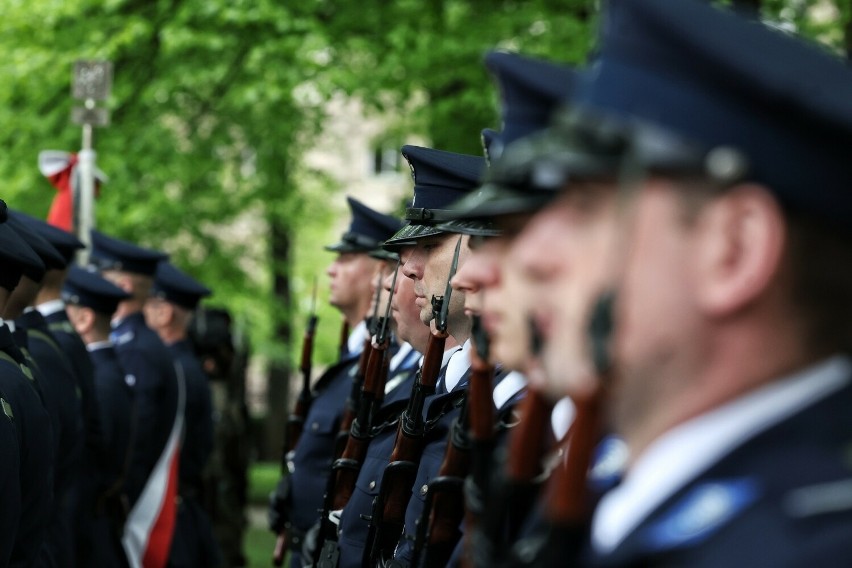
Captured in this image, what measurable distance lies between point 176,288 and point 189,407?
87 centimetres

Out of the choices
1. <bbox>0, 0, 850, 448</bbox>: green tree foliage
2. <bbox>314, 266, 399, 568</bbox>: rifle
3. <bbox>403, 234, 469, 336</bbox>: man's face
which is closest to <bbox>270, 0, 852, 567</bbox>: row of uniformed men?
<bbox>403, 234, 469, 336</bbox>: man's face

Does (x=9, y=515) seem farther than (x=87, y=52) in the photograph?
No

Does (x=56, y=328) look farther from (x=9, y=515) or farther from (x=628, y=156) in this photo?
(x=628, y=156)

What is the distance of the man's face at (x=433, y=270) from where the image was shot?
14.3 ft

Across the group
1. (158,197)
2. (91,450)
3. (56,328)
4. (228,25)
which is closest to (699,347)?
(56,328)

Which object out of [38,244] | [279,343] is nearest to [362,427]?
[38,244]

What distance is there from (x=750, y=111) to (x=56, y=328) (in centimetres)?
608

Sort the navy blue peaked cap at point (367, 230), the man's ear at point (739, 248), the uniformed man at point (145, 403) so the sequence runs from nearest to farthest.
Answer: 1. the man's ear at point (739, 248)
2. the navy blue peaked cap at point (367, 230)
3. the uniformed man at point (145, 403)

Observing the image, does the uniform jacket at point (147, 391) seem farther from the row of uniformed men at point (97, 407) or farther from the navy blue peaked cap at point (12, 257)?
the navy blue peaked cap at point (12, 257)

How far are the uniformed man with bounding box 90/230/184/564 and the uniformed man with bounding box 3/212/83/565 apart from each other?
2009 mm

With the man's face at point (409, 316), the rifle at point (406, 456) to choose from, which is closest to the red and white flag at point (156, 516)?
Answer: the man's face at point (409, 316)

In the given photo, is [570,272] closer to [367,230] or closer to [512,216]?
[512,216]

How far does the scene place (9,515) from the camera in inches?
186

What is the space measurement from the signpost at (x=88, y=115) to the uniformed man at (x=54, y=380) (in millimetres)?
3569
